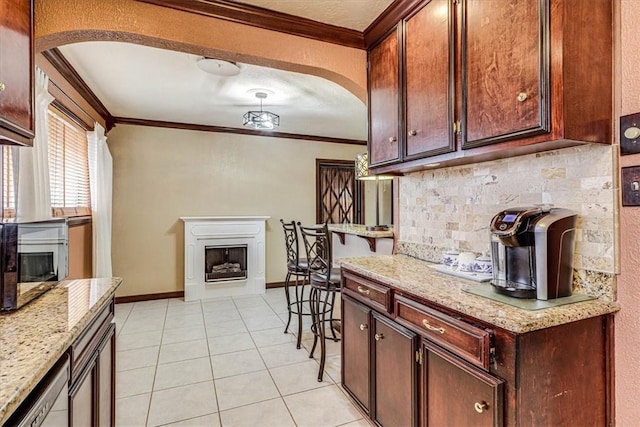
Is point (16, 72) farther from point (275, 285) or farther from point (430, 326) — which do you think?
point (275, 285)

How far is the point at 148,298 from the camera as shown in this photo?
14.8ft

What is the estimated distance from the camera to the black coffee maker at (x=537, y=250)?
1.24 meters

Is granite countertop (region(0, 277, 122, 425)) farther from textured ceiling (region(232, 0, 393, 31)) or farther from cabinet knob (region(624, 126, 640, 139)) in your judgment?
cabinet knob (region(624, 126, 640, 139))

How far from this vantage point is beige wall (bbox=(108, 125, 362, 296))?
4.43m

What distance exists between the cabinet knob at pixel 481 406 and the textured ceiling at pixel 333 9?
81.6 inches

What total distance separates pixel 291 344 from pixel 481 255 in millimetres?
1991

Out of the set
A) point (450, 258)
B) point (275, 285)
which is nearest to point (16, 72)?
point (450, 258)

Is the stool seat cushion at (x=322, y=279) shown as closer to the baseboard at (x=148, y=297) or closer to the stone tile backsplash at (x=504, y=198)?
the stone tile backsplash at (x=504, y=198)

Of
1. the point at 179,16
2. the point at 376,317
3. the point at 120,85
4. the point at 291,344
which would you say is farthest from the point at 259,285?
the point at 179,16

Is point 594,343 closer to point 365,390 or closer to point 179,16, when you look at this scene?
point 365,390

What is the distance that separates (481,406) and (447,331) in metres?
0.26

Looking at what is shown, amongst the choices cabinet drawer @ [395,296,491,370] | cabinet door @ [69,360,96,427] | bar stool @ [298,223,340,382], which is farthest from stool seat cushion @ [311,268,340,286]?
cabinet door @ [69,360,96,427]

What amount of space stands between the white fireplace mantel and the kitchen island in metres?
3.44

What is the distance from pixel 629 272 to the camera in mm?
1219
